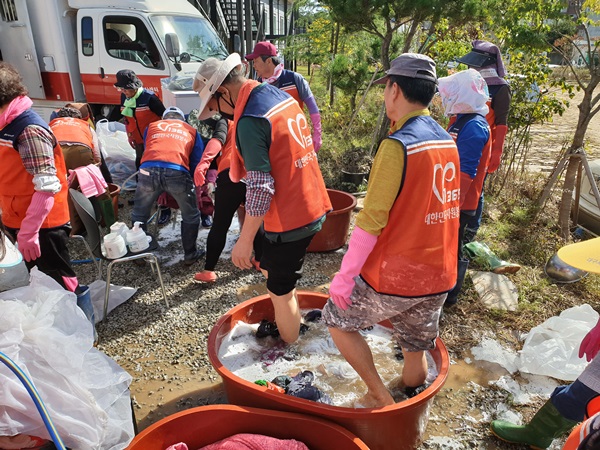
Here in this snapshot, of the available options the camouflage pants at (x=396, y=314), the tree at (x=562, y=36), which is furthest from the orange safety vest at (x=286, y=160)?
the tree at (x=562, y=36)

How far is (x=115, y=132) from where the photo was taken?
6.51 m

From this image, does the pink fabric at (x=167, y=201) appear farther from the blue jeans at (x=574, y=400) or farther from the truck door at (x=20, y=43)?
the truck door at (x=20, y=43)

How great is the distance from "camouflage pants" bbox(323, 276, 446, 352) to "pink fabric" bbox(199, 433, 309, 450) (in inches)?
20.9

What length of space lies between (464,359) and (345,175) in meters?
3.15

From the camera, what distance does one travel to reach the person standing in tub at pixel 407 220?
5.43ft

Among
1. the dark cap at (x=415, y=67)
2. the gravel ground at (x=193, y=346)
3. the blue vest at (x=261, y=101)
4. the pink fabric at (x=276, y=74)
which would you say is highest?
the dark cap at (x=415, y=67)

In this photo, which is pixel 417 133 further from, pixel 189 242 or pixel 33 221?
pixel 189 242

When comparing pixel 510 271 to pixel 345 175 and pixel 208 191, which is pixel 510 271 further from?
pixel 208 191

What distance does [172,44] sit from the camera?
6848 mm

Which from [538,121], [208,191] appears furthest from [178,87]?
[538,121]

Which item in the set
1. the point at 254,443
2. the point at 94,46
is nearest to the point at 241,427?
the point at 254,443

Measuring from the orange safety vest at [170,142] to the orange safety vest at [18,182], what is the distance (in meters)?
1.05

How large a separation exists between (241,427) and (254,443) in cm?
17

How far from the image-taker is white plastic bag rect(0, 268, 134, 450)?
1.46 m
